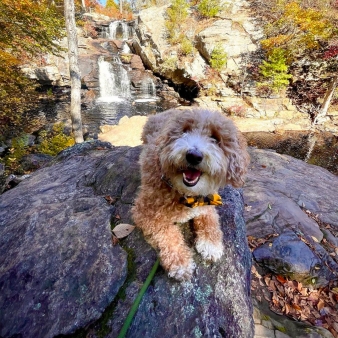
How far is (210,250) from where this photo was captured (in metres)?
2.18

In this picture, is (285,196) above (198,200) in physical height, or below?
below

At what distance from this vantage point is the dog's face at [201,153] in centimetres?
189

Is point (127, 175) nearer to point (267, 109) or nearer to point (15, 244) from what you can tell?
point (15, 244)

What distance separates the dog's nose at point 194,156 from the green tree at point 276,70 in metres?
18.4

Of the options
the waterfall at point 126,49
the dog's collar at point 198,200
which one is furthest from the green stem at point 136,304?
the waterfall at point 126,49

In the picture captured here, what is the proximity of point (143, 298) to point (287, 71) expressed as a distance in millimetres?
20796

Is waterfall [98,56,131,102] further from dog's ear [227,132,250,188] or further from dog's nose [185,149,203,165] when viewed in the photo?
dog's nose [185,149,203,165]

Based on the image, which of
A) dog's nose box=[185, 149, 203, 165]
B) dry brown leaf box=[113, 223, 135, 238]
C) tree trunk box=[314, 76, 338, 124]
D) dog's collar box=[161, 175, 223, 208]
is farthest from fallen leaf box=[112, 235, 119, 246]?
tree trunk box=[314, 76, 338, 124]

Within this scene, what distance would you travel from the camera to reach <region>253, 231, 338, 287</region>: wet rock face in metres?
3.40

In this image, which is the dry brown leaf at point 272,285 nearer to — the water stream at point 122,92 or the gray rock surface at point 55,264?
the gray rock surface at point 55,264

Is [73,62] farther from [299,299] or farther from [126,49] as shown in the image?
[126,49]

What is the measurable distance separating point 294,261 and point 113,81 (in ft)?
67.1

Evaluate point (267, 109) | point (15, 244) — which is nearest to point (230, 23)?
point (267, 109)

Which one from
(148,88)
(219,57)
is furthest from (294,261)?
(148,88)
